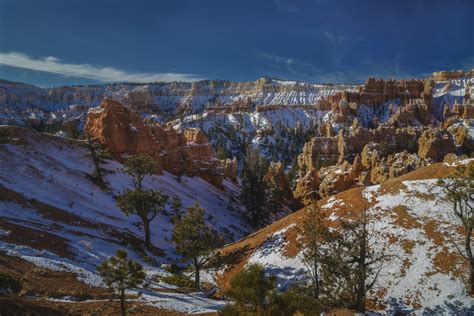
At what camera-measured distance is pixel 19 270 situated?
2075 centimetres

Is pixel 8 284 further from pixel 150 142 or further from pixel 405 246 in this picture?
pixel 150 142

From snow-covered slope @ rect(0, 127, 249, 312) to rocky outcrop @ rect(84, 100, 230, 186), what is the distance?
22.4ft

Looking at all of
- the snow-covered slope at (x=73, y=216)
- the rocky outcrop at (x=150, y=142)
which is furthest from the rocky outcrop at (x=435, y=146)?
the snow-covered slope at (x=73, y=216)

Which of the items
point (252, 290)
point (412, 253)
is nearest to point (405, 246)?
point (412, 253)

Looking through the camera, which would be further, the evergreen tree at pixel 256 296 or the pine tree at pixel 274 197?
the pine tree at pixel 274 197

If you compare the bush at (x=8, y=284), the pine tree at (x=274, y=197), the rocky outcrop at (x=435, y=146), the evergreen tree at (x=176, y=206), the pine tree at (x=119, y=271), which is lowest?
the bush at (x=8, y=284)

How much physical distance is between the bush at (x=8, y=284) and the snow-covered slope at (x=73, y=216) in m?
5.03

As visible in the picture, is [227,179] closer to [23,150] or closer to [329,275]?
[23,150]

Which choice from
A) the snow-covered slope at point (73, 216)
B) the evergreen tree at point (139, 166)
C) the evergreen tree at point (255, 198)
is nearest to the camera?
the snow-covered slope at point (73, 216)

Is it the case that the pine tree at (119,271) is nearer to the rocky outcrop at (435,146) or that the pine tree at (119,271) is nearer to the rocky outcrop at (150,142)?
the rocky outcrop at (150,142)

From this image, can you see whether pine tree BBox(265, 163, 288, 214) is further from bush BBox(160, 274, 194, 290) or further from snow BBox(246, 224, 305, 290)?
bush BBox(160, 274, 194, 290)

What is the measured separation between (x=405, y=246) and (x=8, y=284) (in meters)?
28.1

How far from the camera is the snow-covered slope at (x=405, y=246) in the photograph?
23.9 metres

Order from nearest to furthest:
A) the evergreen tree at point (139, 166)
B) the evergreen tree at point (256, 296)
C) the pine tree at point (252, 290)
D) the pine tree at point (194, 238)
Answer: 1. the evergreen tree at point (256, 296)
2. the pine tree at point (252, 290)
3. the pine tree at point (194, 238)
4. the evergreen tree at point (139, 166)
